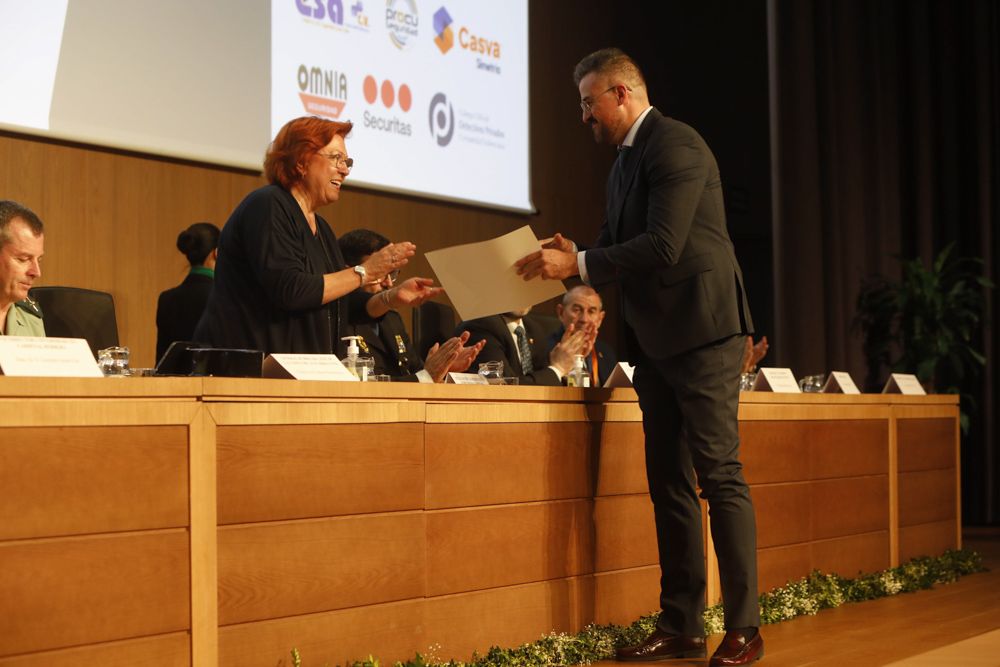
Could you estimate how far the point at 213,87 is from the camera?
495cm

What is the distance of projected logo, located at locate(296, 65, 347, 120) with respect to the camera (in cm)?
517

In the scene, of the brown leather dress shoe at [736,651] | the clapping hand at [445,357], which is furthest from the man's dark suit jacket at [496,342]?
the brown leather dress shoe at [736,651]

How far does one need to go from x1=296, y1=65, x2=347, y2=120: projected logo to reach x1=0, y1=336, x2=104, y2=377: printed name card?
3179 mm

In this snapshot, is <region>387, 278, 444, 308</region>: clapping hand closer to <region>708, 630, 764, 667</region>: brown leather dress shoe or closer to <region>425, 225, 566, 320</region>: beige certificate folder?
<region>425, 225, 566, 320</region>: beige certificate folder

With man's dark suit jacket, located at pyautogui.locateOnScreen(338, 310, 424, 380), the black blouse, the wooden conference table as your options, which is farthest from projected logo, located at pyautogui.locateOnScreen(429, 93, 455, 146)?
the black blouse

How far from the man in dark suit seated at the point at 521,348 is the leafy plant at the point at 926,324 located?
310 centimetres

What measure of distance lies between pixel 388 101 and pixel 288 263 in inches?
112

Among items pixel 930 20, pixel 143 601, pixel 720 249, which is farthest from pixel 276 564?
pixel 930 20

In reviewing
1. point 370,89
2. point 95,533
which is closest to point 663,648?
point 95,533

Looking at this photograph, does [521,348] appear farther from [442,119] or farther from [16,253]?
[16,253]

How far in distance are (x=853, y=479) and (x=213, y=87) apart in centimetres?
294

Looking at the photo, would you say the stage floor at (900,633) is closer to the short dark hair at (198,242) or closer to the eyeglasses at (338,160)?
the eyeglasses at (338,160)

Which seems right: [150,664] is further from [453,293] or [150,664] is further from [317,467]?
[453,293]

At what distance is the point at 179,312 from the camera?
4352 mm
